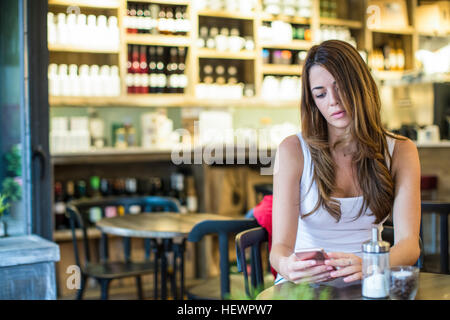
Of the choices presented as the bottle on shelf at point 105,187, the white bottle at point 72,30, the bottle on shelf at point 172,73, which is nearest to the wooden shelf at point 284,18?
the bottle on shelf at point 172,73

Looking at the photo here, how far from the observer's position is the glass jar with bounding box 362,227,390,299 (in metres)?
1.23

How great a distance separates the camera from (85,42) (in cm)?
490

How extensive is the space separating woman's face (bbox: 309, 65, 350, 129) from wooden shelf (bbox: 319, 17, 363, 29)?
4407 millimetres

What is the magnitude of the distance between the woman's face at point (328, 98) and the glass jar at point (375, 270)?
59 centimetres

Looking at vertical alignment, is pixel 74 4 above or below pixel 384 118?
above

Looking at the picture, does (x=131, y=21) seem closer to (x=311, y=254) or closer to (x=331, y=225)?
(x=331, y=225)

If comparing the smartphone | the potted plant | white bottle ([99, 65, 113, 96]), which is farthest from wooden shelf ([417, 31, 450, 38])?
the smartphone

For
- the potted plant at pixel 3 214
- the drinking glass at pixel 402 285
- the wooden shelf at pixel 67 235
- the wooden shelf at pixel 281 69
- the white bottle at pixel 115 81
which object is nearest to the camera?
the drinking glass at pixel 402 285

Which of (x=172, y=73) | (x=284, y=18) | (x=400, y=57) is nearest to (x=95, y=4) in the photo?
(x=172, y=73)

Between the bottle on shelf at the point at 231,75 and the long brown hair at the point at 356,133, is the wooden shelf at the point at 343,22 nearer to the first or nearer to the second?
the bottle on shelf at the point at 231,75

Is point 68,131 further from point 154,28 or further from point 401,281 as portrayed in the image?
point 401,281

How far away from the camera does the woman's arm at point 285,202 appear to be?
1.66 metres

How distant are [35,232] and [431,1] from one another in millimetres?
5622

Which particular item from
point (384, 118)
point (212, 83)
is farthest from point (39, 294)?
point (384, 118)
